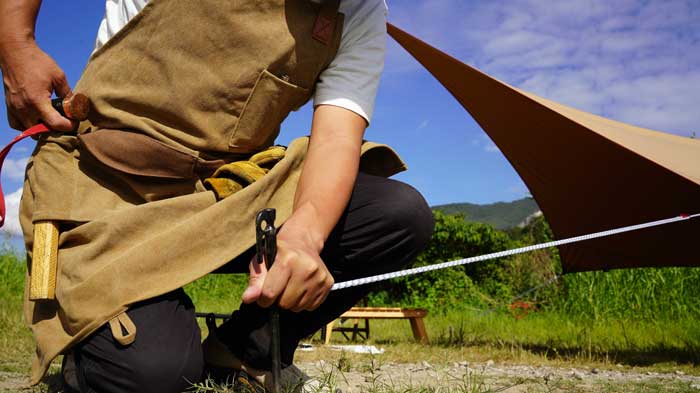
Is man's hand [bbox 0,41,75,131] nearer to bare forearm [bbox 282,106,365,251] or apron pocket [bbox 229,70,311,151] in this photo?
apron pocket [bbox 229,70,311,151]

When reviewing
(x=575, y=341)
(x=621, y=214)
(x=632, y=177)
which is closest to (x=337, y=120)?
(x=632, y=177)

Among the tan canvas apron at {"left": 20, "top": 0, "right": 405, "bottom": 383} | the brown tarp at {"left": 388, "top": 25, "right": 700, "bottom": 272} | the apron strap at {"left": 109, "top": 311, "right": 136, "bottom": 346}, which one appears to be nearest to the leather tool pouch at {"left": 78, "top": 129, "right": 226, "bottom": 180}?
the tan canvas apron at {"left": 20, "top": 0, "right": 405, "bottom": 383}

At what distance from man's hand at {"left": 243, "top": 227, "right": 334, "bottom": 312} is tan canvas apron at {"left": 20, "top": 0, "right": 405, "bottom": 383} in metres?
0.31

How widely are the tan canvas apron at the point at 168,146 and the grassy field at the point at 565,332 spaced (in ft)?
2.68

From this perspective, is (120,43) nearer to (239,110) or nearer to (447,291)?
(239,110)

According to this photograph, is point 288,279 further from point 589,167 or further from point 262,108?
point 589,167

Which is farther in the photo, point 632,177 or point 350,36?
point 632,177

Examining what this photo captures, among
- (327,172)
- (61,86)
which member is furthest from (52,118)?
(327,172)

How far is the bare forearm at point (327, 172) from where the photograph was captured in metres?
1.34

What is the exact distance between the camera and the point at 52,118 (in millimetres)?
1437

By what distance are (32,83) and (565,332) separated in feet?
15.1

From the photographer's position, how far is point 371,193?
65.0 inches

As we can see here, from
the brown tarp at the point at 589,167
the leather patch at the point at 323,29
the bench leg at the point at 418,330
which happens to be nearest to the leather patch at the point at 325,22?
the leather patch at the point at 323,29

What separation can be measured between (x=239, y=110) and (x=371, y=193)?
0.43 m
